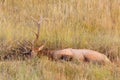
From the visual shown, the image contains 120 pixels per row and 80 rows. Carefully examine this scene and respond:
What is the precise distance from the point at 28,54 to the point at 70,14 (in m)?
1.55

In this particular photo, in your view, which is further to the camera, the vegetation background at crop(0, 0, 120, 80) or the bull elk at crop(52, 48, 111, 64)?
the bull elk at crop(52, 48, 111, 64)

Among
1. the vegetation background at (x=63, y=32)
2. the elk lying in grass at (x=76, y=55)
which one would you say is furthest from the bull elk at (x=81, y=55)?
the vegetation background at (x=63, y=32)

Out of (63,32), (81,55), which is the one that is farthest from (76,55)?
(63,32)

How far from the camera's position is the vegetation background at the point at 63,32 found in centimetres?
536

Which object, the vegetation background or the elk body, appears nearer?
the vegetation background

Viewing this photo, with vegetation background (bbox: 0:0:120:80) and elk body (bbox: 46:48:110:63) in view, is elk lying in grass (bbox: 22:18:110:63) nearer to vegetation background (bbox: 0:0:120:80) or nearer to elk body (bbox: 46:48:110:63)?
elk body (bbox: 46:48:110:63)

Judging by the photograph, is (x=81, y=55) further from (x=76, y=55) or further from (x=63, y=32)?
(x=63, y=32)

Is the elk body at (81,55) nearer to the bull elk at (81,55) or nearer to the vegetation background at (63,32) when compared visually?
the bull elk at (81,55)

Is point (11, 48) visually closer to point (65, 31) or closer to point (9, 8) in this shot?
point (65, 31)

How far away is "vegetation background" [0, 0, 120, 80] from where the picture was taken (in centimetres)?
536

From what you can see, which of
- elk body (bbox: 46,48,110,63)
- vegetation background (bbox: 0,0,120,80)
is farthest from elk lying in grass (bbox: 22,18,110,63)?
vegetation background (bbox: 0,0,120,80)

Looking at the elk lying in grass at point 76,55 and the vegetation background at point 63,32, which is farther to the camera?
the elk lying in grass at point 76,55

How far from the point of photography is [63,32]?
6.71m

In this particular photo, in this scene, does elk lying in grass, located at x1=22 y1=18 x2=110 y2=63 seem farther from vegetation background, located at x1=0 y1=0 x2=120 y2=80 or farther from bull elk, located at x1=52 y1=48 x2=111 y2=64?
vegetation background, located at x1=0 y1=0 x2=120 y2=80
